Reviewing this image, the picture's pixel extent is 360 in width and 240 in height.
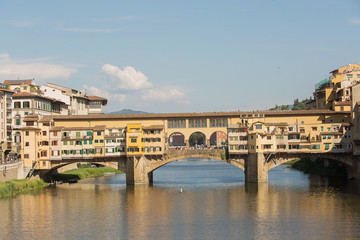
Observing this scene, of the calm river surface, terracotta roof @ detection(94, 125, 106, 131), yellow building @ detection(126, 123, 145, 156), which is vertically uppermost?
terracotta roof @ detection(94, 125, 106, 131)

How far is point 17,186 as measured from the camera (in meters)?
67.3

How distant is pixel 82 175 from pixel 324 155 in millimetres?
39561

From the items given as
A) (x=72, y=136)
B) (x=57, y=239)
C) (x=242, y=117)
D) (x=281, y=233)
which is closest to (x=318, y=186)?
(x=242, y=117)

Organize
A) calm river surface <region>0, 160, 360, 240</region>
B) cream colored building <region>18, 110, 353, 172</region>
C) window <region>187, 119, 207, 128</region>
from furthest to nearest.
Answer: window <region>187, 119, 207, 128</region> < cream colored building <region>18, 110, 353, 172</region> < calm river surface <region>0, 160, 360, 240</region>

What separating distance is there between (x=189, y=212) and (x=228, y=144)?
24.7 meters

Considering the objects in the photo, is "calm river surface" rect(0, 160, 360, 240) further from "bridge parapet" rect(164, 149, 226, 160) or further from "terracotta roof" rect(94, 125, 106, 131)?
"terracotta roof" rect(94, 125, 106, 131)

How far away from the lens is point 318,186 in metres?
70.5

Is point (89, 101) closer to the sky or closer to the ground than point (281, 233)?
closer to the sky

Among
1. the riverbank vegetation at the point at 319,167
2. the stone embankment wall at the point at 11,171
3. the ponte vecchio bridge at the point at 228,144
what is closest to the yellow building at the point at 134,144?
the ponte vecchio bridge at the point at 228,144

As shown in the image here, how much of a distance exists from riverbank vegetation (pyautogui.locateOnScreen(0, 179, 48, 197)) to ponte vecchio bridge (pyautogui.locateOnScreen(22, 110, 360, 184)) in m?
2.76

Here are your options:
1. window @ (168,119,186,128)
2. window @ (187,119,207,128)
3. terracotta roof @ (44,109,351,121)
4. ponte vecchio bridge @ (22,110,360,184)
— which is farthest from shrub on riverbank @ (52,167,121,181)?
window @ (187,119,207,128)

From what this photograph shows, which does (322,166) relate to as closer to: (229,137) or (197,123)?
(229,137)

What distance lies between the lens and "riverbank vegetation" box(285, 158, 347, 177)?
8294 centimetres

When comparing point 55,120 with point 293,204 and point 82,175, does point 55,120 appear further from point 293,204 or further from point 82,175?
point 293,204
